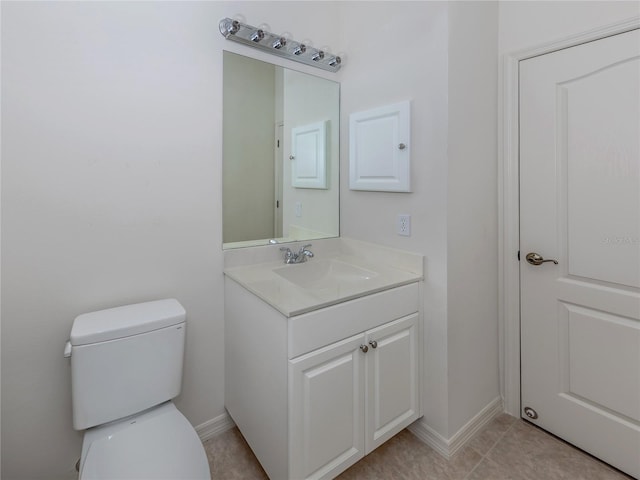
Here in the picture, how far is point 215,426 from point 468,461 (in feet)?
4.17

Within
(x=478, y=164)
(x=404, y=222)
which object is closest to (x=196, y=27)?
(x=404, y=222)

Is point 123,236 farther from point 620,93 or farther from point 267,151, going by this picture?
point 620,93

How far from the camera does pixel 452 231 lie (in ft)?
5.15

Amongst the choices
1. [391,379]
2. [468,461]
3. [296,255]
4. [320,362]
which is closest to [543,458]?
[468,461]

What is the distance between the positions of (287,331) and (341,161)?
1.25m

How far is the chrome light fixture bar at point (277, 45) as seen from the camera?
5.26 feet

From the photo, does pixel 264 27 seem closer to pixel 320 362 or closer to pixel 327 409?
pixel 320 362

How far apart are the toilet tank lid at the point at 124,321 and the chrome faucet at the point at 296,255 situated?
623 mm

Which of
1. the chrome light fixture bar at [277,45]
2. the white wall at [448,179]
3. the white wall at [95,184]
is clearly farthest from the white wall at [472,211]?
the white wall at [95,184]

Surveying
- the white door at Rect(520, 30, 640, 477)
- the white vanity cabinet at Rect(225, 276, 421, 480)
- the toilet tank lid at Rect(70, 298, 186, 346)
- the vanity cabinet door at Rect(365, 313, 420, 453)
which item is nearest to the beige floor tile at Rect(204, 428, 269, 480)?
the white vanity cabinet at Rect(225, 276, 421, 480)

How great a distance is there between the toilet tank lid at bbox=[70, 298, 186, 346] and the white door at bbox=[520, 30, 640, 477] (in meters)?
1.79

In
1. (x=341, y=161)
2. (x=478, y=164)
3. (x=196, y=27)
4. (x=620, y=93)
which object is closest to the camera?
(x=620, y=93)

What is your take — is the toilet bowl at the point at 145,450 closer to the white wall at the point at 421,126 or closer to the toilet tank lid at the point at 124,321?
the toilet tank lid at the point at 124,321

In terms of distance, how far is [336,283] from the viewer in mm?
1767
